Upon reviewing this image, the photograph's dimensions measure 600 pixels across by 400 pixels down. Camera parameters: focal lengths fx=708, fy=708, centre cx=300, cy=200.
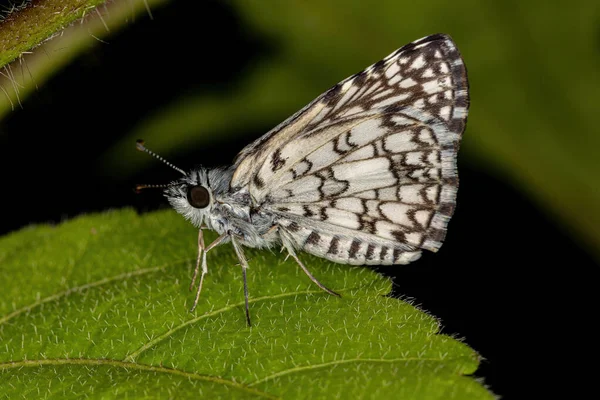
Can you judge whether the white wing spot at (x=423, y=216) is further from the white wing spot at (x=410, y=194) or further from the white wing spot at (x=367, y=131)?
the white wing spot at (x=367, y=131)

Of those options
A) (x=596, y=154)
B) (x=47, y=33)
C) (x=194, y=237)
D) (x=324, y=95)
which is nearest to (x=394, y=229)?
(x=324, y=95)

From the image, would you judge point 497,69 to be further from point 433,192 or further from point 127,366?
point 127,366

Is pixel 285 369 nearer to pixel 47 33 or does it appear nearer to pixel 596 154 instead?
pixel 47 33

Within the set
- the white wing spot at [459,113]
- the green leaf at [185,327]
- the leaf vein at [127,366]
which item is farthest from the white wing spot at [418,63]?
the leaf vein at [127,366]

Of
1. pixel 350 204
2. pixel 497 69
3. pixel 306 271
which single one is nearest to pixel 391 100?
pixel 350 204

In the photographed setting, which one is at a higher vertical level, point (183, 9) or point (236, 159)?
point (183, 9)

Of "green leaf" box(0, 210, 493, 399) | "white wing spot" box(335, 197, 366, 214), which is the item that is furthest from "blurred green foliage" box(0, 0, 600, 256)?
"white wing spot" box(335, 197, 366, 214)

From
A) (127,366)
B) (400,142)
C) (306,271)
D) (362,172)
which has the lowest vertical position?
(127,366)
